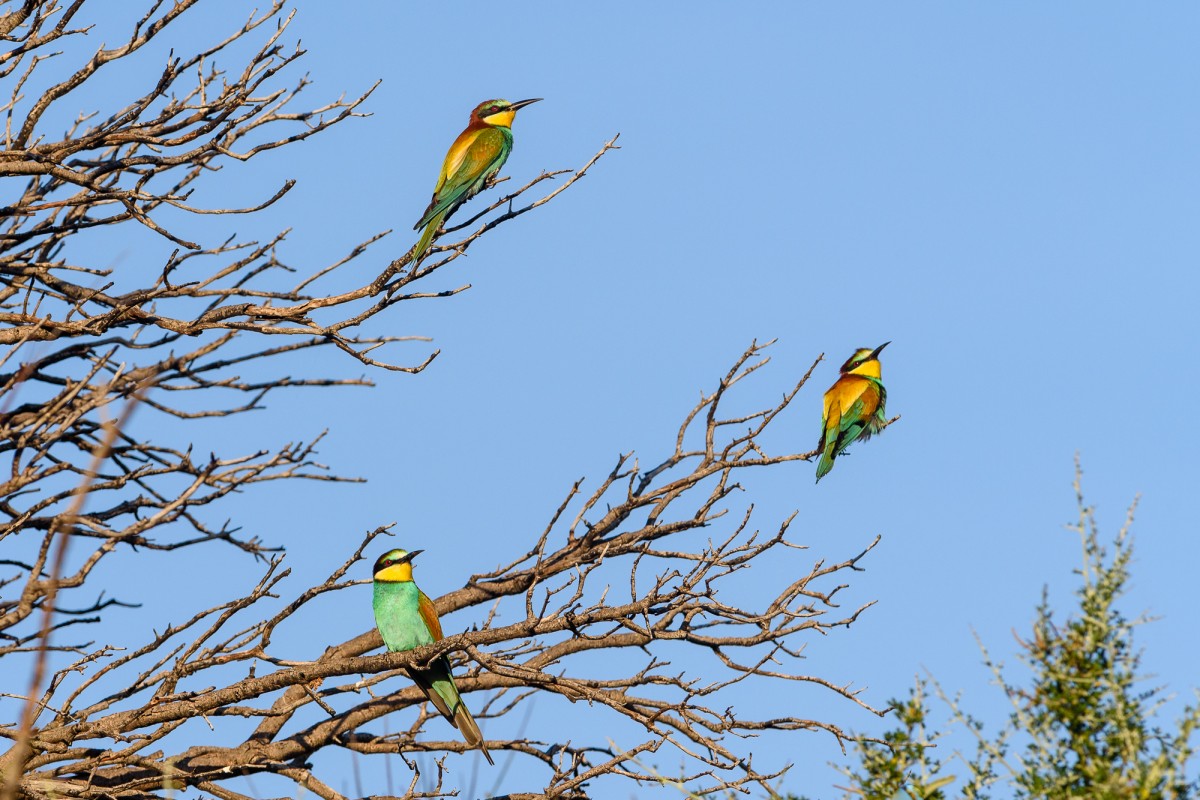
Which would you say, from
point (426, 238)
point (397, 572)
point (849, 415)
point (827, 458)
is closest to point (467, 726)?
point (397, 572)

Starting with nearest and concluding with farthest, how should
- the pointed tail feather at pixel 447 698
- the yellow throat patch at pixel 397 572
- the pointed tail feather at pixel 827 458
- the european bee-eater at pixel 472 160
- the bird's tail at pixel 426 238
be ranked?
1. the pointed tail feather at pixel 447 698
2. the bird's tail at pixel 426 238
3. the yellow throat patch at pixel 397 572
4. the european bee-eater at pixel 472 160
5. the pointed tail feather at pixel 827 458

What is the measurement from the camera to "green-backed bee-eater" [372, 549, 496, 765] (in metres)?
6.64

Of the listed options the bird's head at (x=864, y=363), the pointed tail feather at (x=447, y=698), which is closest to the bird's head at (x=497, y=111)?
the bird's head at (x=864, y=363)

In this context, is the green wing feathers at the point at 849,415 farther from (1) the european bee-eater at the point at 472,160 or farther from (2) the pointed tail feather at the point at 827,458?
(1) the european bee-eater at the point at 472,160

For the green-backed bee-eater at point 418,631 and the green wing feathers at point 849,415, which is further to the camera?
the green wing feathers at point 849,415

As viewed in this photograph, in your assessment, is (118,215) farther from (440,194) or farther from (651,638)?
(651,638)

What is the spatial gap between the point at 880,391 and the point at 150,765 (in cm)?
553

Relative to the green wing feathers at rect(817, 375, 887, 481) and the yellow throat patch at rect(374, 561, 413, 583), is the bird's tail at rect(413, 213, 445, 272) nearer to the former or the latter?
the yellow throat patch at rect(374, 561, 413, 583)

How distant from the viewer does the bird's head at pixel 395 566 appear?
7508 millimetres

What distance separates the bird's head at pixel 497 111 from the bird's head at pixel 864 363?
2917 mm

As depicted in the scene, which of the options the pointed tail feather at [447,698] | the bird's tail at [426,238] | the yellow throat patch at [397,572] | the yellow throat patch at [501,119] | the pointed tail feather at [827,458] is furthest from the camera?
the yellow throat patch at [501,119]

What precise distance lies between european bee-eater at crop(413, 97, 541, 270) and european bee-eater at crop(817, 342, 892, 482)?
2.67 meters

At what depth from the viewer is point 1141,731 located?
11.3 ft

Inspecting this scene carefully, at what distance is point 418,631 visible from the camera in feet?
23.3
